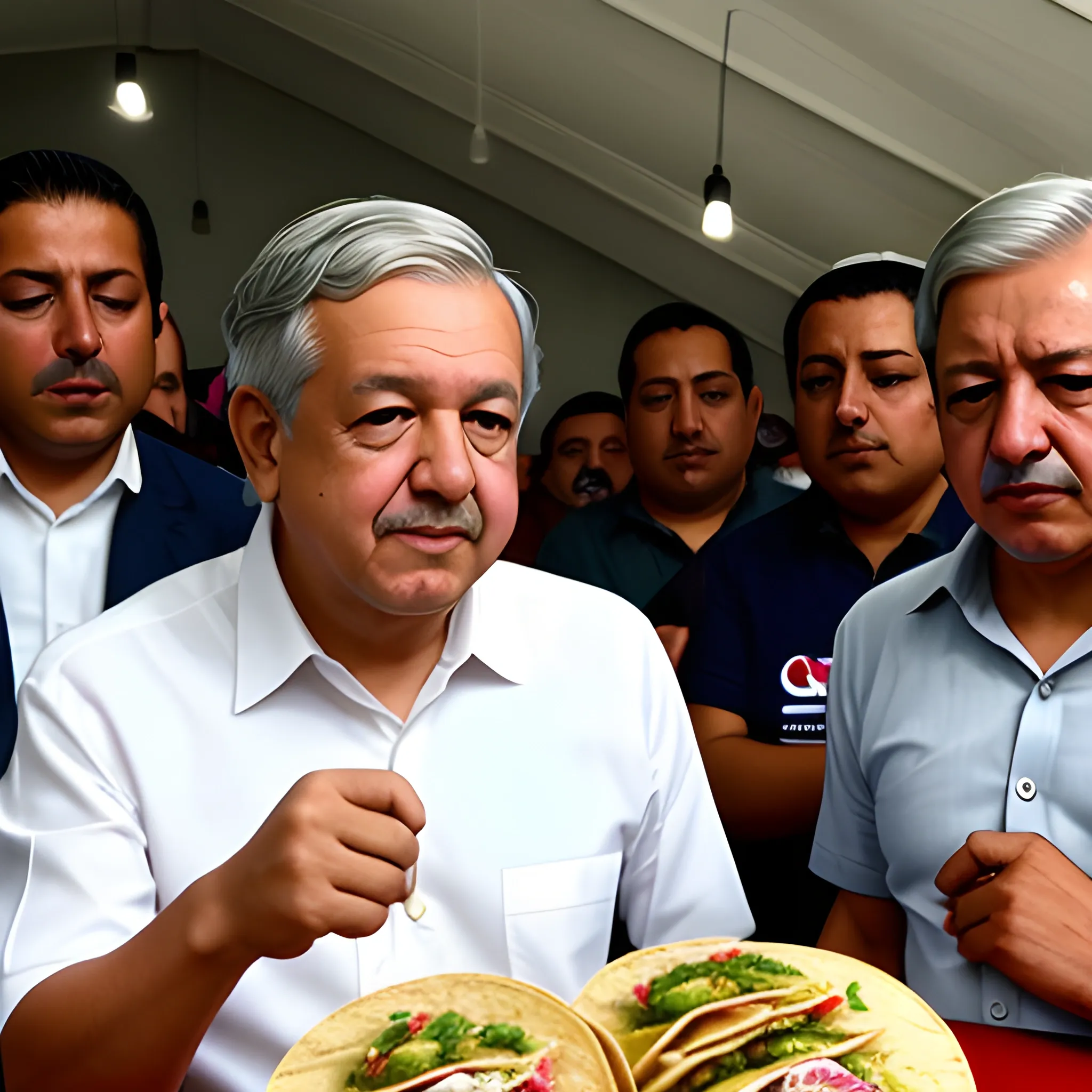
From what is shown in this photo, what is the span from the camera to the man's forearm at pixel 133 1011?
39.2 inches

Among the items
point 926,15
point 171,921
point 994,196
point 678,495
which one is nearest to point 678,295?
point 926,15

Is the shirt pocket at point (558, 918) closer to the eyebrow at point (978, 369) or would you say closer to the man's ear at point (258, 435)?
the man's ear at point (258, 435)

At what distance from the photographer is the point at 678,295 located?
5.36 m

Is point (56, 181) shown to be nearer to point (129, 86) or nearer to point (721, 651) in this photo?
point (721, 651)

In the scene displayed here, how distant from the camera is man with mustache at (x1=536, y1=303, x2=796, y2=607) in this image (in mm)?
2393

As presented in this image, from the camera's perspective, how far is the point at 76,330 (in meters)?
1.57

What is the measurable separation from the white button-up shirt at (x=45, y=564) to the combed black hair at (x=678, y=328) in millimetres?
1146

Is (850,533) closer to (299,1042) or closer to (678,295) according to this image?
(299,1042)

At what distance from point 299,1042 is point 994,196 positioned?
3.42 feet

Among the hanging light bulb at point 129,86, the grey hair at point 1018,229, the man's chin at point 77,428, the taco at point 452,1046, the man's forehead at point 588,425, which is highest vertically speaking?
the hanging light bulb at point 129,86

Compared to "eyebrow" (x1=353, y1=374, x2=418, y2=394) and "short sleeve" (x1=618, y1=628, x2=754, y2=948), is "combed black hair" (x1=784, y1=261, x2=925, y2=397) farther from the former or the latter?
"eyebrow" (x1=353, y1=374, x2=418, y2=394)

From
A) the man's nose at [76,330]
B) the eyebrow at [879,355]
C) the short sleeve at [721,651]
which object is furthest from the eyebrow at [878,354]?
the man's nose at [76,330]

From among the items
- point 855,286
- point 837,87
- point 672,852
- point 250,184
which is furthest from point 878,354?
point 250,184

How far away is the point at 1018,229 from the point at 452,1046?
36.5 inches
